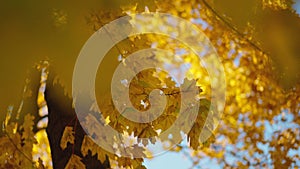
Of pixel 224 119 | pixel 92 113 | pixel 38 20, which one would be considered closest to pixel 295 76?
pixel 224 119

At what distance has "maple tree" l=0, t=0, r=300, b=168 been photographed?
151 inches

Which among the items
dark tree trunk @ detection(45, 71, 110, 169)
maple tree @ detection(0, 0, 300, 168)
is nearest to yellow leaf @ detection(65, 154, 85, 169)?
maple tree @ detection(0, 0, 300, 168)

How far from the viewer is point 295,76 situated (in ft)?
21.2

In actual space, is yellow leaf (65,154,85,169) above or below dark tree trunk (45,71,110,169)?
below

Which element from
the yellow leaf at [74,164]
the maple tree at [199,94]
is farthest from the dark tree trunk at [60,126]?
the yellow leaf at [74,164]

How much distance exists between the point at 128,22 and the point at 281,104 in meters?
5.08

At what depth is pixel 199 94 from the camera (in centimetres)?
375

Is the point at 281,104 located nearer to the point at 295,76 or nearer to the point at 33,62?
the point at 295,76

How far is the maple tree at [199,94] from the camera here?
3.84 metres

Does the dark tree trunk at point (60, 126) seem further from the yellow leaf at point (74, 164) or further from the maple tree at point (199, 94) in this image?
the yellow leaf at point (74, 164)

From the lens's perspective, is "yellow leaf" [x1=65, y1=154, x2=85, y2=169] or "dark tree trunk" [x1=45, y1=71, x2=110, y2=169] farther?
"dark tree trunk" [x1=45, y1=71, x2=110, y2=169]

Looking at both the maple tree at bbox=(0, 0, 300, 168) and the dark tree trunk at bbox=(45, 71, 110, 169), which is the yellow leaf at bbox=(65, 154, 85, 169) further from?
the dark tree trunk at bbox=(45, 71, 110, 169)

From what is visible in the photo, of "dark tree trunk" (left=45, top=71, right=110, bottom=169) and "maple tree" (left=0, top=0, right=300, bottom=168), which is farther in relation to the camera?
"dark tree trunk" (left=45, top=71, right=110, bottom=169)

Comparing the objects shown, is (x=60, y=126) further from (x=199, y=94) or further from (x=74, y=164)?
(x=199, y=94)
